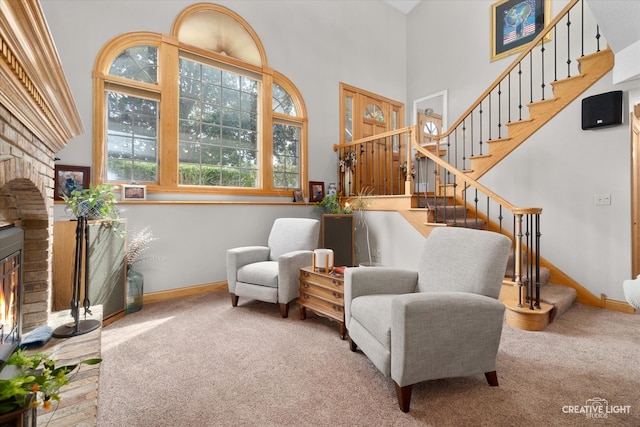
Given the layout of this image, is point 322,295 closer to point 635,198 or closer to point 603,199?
point 603,199

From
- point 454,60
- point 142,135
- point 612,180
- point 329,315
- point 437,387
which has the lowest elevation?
point 437,387

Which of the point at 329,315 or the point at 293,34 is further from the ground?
the point at 293,34

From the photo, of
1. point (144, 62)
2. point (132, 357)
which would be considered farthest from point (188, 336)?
point (144, 62)

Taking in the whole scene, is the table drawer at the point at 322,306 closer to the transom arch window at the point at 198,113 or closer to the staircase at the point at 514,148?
the staircase at the point at 514,148

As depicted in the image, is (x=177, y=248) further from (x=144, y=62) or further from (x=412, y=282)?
(x=412, y=282)

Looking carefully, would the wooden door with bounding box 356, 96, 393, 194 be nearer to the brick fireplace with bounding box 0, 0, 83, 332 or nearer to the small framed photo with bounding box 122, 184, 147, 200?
the small framed photo with bounding box 122, 184, 147, 200

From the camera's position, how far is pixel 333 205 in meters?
4.24

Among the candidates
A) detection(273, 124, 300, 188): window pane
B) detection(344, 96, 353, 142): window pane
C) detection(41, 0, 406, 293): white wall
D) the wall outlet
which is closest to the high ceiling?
detection(41, 0, 406, 293): white wall

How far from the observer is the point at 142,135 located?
3338 mm

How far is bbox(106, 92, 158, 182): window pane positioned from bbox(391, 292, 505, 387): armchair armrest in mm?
3073

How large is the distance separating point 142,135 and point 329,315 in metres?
2.76

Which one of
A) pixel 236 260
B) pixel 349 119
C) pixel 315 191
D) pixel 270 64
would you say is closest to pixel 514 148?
pixel 349 119

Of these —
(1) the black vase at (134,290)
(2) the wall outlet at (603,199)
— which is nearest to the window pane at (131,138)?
(1) the black vase at (134,290)

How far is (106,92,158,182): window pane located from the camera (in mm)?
3168
